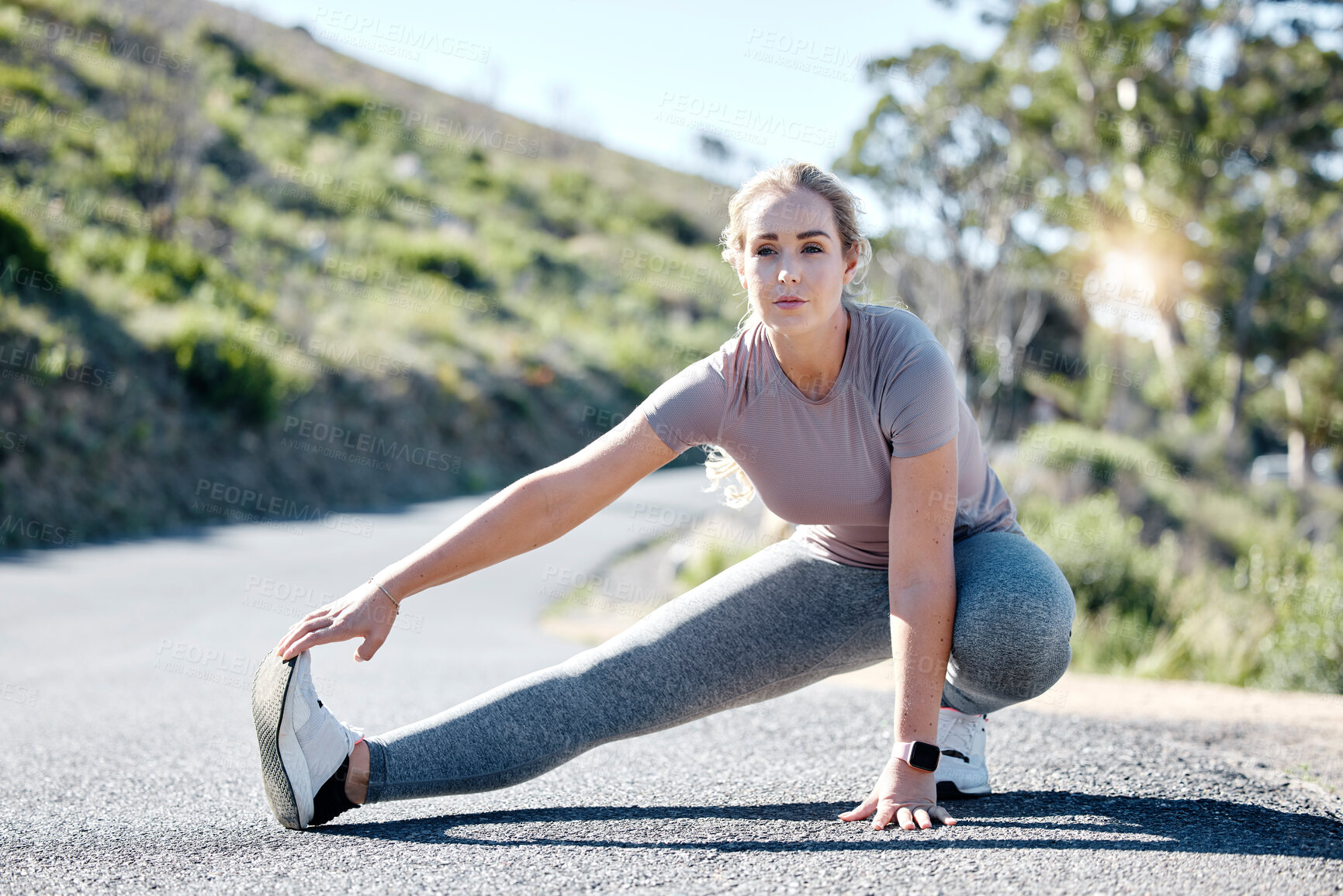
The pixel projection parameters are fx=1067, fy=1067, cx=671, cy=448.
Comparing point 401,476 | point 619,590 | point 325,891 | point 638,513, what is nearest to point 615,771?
point 325,891

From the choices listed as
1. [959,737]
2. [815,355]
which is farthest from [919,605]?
[815,355]

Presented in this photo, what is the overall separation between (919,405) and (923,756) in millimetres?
811

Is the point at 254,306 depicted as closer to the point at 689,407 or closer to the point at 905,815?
the point at 689,407

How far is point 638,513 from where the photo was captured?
14.3 m

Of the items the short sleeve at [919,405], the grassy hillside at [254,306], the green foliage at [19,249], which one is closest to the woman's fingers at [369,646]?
the short sleeve at [919,405]

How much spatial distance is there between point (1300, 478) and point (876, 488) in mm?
21379

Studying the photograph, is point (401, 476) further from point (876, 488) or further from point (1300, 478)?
point (1300, 478)

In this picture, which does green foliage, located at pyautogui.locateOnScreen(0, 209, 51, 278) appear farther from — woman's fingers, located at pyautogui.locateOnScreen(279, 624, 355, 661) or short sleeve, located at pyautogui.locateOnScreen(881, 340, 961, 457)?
short sleeve, located at pyautogui.locateOnScreen(881, 340, 961, 457)

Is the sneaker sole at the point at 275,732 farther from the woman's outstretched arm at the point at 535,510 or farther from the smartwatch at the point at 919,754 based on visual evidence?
the smartwatch at the point at 919,754

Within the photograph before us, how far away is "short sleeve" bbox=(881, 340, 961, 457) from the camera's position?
8.29 ft

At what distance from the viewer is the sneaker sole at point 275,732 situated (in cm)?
249

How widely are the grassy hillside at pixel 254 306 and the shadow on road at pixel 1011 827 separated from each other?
8.03 m

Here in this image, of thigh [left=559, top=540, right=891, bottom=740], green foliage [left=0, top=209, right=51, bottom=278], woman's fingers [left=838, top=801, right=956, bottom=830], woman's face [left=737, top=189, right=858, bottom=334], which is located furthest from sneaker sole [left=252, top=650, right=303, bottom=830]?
green foliage [left=0, top=209, right=51, bottom=278]

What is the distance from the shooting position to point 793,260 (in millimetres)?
2584
